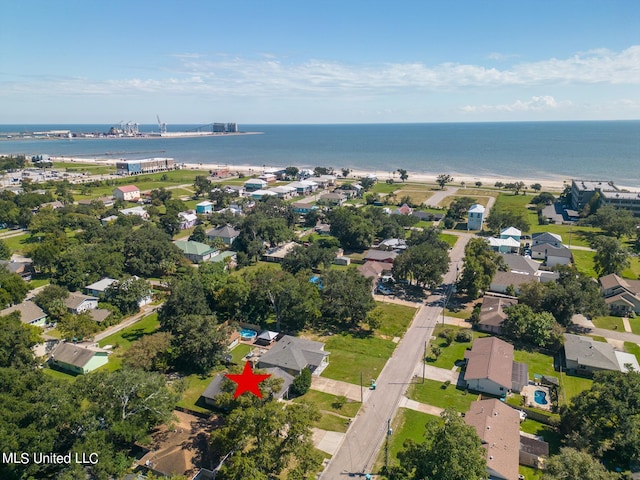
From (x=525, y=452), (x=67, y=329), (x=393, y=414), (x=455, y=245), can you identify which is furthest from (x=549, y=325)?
(x=67, y=329)

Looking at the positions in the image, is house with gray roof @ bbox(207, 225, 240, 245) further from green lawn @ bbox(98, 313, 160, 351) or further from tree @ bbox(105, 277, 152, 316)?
green lawn @ bbox(98, 313, 160, 351)

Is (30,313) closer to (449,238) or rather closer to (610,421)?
(610,421)

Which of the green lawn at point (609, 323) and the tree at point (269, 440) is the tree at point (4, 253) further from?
the green lawn at point (609, 323)

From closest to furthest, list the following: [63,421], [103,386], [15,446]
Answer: [15,446] → [63,421] → [103,386]

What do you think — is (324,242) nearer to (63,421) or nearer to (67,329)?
(67,329)

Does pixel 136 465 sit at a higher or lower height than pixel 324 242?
lower

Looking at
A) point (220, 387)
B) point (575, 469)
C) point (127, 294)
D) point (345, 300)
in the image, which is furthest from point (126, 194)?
point (575, 469)

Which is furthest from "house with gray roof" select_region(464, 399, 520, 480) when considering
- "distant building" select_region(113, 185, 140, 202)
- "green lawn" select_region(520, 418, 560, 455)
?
"distant building" select_region(113, 185, 140, 202)

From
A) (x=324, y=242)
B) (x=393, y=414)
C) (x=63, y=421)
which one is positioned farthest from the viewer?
(x=324, y=242)
